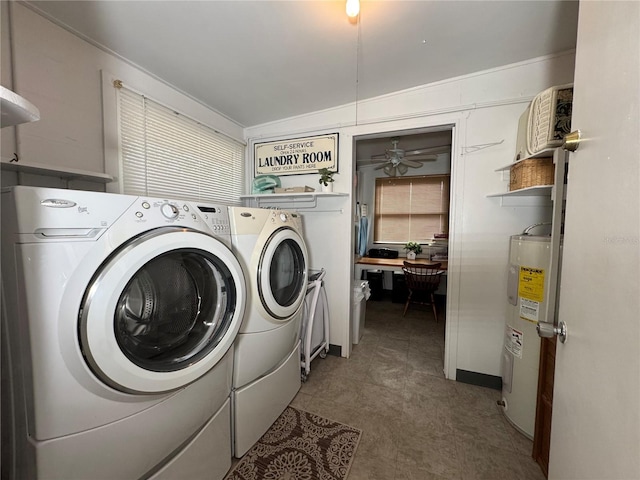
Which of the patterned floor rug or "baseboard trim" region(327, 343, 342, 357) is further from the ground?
"baseboard trim" region(327, 343, 342, 357)

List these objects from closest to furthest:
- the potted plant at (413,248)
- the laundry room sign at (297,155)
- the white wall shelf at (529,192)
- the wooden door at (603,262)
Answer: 1. the wooden door at (603,262)
2. the white wall shelf at (529,192)
3. the laundry room sign at (297,155)
4. the potted plant at (413,248)

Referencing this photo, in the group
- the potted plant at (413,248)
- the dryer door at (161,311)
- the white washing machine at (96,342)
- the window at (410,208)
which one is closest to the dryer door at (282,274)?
the dryer door at (161,311)

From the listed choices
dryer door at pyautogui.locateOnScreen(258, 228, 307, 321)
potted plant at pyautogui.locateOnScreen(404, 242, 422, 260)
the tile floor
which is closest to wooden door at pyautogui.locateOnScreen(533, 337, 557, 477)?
the tile floor

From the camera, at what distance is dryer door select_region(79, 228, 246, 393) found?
69cm

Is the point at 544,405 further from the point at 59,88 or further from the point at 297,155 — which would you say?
the point at 59,88

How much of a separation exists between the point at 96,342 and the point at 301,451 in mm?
1191

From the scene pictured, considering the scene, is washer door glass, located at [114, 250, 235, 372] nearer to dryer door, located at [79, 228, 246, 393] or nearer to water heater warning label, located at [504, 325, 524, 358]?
dryer door, located at [79, 228, 246, 393]

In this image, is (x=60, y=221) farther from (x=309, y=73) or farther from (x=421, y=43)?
(x=421, y=43)

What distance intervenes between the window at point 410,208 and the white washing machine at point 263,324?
287 cm

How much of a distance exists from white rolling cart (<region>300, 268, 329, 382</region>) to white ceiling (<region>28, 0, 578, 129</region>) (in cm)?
155

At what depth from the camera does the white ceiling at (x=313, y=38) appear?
1158 mm

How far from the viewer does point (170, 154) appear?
5.86 feet

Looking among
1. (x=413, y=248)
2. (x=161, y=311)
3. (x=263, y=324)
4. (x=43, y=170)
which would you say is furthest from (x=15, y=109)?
(x=413, y=248)

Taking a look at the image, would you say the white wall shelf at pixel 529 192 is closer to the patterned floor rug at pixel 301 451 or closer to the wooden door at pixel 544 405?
the wooden door at pixel 544 405
